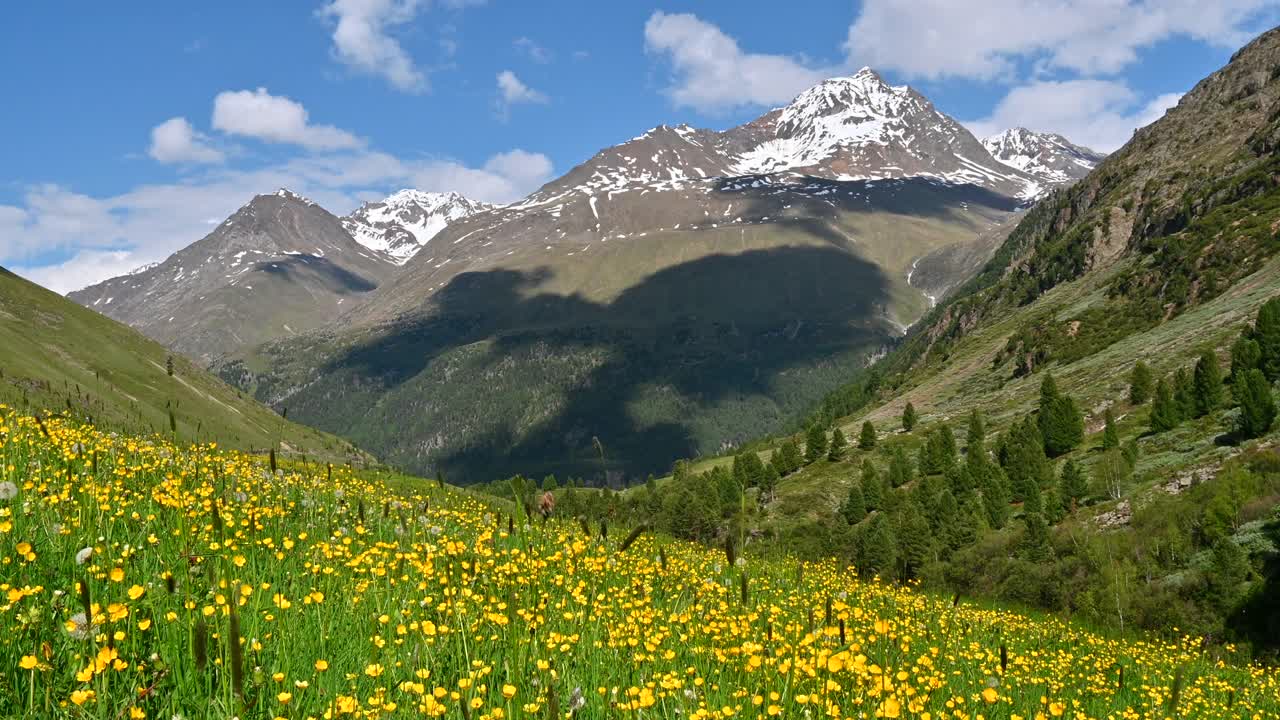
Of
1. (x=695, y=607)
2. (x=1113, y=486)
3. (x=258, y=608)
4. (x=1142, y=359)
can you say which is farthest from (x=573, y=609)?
(x=1142, y=359)

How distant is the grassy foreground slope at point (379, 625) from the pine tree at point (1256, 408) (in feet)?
250

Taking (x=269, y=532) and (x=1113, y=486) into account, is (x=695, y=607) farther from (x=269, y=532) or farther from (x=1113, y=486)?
(x=1113, y=486)

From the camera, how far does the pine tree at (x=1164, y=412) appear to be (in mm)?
88062

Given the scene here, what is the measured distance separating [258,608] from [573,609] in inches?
122

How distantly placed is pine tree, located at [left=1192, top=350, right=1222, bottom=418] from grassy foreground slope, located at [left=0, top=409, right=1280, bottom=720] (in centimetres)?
9581

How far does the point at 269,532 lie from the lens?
8500 mm

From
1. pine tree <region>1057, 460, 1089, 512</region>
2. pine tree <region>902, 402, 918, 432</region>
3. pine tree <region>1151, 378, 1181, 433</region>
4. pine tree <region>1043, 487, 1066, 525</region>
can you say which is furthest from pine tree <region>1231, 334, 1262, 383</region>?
pine tree <region>902, 402, 918, 432</region>

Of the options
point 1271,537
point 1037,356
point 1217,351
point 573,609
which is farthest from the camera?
point 1037,356

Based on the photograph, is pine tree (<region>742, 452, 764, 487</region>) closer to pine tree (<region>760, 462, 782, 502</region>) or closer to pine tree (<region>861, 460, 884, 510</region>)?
pine tree (<region>760, 462, 782, 502</region>)

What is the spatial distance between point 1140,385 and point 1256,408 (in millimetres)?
38425

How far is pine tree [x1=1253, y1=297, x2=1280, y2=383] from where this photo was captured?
8425 centimetres

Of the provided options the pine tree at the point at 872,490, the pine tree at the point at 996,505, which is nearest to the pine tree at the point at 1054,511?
the pine tree at the point at 996,505

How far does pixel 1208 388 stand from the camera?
88250 mm

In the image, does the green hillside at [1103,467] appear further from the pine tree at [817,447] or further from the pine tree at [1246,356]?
the pine tree at [817,447]
